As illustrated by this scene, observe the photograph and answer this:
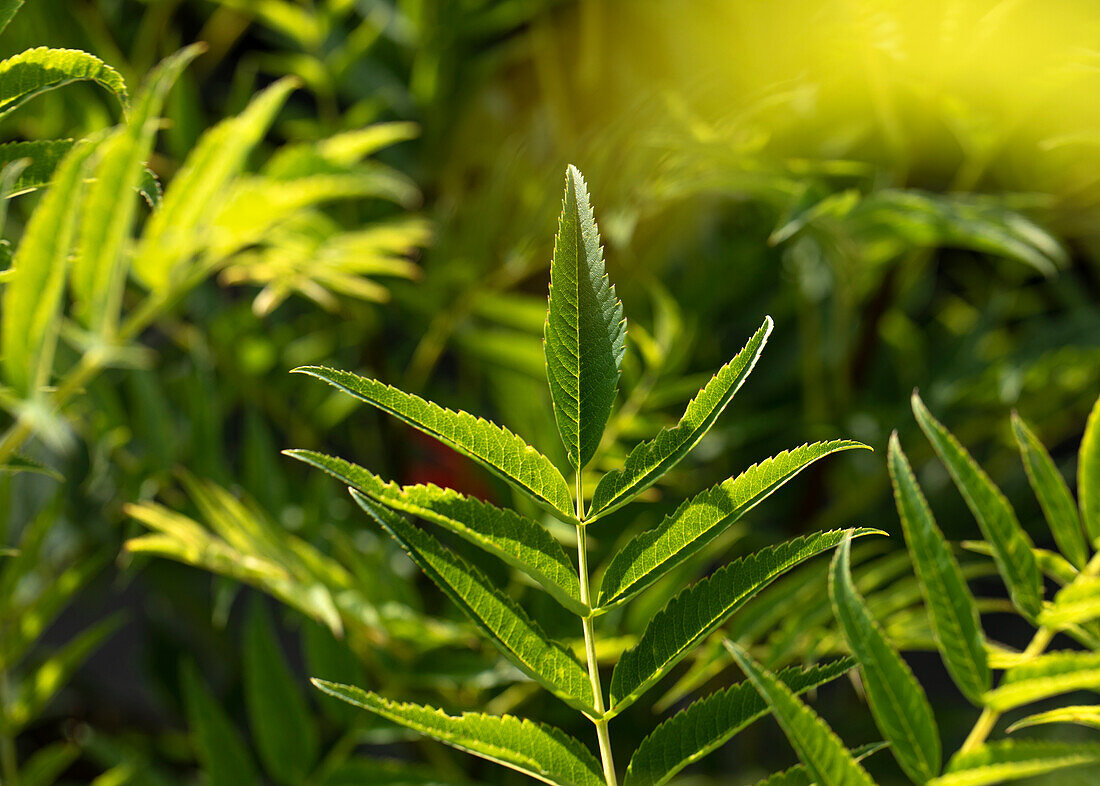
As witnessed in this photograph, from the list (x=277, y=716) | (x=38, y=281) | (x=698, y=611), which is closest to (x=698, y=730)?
(x=698, y=611)

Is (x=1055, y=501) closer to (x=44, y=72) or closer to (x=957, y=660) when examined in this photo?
(x=957, y=660)

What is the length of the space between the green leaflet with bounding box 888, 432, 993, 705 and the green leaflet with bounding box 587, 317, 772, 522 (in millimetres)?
36

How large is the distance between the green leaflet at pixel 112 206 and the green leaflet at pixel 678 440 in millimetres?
142

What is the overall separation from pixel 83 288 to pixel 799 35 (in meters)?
0.36

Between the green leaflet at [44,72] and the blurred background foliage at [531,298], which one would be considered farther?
the blurred background foliage at [531,298]

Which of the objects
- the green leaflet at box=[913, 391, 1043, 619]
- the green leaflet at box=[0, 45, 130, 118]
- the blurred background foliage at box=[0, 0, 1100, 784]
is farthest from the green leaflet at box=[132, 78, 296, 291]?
the green leaflet at box=[913, 391, 1043, 619]

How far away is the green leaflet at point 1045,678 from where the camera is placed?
0.19 meters

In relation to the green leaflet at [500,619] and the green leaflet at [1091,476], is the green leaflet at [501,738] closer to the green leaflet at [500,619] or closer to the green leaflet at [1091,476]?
the green leaflet at [500,619]

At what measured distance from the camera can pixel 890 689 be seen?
0.62ft

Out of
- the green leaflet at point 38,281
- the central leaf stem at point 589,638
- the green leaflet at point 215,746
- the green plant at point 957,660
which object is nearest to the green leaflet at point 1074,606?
the green plant at point 957,660

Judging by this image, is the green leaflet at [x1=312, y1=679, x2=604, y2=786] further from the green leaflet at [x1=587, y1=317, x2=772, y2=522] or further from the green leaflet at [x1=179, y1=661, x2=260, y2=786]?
the green leaflet at [x1=179, y1=661, x2=260, y2=786]

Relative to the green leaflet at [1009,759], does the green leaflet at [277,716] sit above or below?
below

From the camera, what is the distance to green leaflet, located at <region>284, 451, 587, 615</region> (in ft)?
0.60

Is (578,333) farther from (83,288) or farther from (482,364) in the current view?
(482,364)
